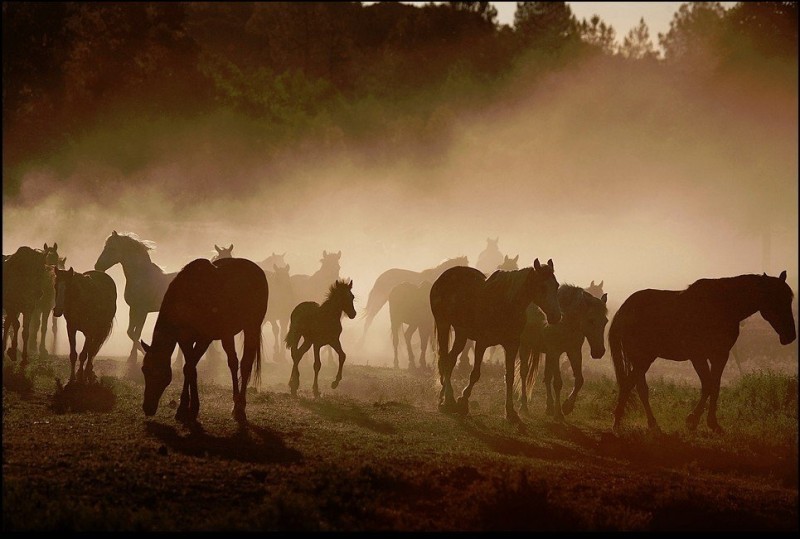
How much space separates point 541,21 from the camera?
92250mm

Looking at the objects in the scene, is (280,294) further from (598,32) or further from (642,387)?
(598,32)

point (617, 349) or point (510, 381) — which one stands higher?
point (617, 349)

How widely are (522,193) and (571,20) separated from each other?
27.5 metres

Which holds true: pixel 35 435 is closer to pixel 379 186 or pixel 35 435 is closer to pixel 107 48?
pixel 107 48

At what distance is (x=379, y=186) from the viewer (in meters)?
71.1

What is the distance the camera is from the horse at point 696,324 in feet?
46.8

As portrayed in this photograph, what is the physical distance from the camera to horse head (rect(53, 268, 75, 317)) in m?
15.6

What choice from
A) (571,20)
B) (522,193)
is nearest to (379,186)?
(522,193)

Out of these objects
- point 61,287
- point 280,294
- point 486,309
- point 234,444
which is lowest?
point 234,444

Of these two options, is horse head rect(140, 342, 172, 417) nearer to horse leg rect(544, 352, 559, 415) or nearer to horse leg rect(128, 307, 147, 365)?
horse leg rect(544, 352, 559, 415)

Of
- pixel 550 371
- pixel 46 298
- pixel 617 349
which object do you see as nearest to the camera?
pixel 617 349

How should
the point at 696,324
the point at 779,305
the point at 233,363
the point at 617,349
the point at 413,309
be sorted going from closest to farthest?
the point at 233,363 → the point at 779,305 → the point at 696,324 → the point at 617,349 → the point at 413,309

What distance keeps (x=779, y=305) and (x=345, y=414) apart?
777cm

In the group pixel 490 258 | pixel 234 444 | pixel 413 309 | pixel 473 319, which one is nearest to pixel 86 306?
pixel 234 444
